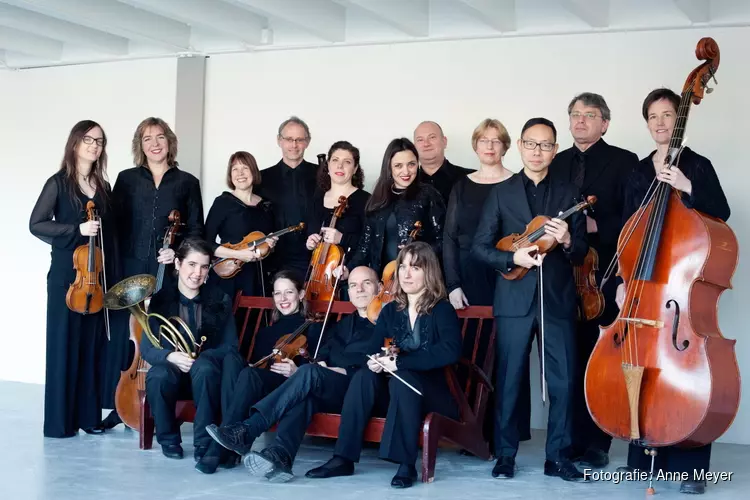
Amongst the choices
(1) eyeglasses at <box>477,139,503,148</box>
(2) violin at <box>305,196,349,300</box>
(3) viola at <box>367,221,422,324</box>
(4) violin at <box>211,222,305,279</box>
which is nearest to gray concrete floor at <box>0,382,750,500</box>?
(3) viola at <box>367,221,422,324</box>

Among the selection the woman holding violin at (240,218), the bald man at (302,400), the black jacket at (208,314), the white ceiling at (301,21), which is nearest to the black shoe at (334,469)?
the bald man at (302,400)

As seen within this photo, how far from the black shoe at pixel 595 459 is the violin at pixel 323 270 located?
1462 mm

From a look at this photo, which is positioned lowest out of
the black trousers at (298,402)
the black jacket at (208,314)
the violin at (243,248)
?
the black trousers at (298,402)

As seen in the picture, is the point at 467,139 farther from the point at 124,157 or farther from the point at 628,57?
the point at 124,157

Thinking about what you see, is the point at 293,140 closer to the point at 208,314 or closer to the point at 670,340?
the point at 208,314

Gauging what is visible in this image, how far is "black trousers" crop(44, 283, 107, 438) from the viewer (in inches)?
197

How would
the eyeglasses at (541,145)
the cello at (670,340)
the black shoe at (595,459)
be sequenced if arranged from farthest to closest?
the black shoe at (595,459), the eyeglasses at (541,145), the cello at (670,340)

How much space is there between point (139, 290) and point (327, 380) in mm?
1018

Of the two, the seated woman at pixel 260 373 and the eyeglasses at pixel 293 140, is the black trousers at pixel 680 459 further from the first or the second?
the eyeglasses at pixel 293 140

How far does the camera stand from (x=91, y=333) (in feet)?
16.8

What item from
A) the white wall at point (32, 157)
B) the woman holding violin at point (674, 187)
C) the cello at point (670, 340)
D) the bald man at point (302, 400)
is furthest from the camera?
the white wall at point (32, 157)

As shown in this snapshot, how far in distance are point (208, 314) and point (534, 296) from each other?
160cm

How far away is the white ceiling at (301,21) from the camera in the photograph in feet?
18.5

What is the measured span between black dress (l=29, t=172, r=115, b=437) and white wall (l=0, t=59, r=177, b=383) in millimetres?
2352
